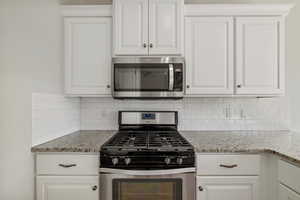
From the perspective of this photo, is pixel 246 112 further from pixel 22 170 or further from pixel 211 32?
pixel 22 170

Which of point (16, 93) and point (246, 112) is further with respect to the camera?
point (246, 112)

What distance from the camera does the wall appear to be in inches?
73.2

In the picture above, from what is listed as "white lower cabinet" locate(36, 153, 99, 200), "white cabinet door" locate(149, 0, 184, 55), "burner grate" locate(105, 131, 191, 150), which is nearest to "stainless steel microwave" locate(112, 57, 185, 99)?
"white cabinet door" locate(149, 0, 184, 55)

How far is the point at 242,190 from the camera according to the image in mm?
1880

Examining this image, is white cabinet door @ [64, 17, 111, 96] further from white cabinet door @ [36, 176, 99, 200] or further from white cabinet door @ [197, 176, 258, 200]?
white cabinet door @ [197, 176, 258, 200]

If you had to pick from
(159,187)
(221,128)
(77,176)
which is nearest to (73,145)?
(77,176)

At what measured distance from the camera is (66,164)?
6.17 ft

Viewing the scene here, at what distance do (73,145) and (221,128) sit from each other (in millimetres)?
1531

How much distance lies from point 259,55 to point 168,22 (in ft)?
2.88

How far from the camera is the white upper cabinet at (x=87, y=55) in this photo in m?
2.35

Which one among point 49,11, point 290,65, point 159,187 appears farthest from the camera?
point 290,65

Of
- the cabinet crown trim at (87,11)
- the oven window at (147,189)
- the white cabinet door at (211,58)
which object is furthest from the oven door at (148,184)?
the cabinet crown trim at (87,11)

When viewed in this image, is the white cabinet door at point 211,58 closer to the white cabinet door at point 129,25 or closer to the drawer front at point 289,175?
the white cabinet door at point 129,25

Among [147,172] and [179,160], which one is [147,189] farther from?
[179,160]
